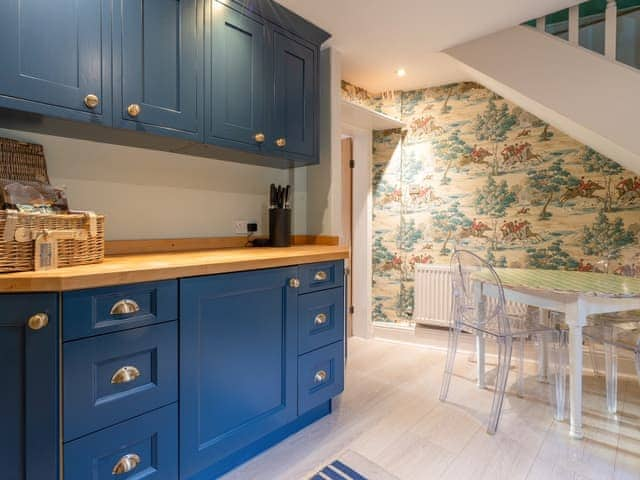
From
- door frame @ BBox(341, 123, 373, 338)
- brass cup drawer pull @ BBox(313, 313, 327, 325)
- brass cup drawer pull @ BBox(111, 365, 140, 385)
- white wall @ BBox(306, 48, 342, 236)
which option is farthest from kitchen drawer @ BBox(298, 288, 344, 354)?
door frame @ BBox(341, 123, 373, 338)

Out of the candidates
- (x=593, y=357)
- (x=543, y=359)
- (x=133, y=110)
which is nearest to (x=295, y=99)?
(x=133, y=110)

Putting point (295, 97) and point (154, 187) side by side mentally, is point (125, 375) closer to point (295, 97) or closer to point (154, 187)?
point (154, 187)

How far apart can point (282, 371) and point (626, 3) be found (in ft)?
9.92

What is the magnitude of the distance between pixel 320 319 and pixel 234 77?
53.0 inches

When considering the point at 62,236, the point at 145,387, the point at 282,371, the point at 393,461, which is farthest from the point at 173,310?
the point at 393,461

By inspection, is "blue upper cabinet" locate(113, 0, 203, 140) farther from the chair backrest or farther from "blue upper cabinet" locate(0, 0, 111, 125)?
the chair backrest

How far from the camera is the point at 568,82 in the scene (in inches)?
91.7

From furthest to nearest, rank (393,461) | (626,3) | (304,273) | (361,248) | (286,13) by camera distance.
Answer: (361,248)
(626,3)
(286,13)
(304,273)
(393,461)

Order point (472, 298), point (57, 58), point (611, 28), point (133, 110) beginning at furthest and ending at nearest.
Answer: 1. point (472, 298)
2. point (611, 28)
3. point (133, 110)
4. point (57, 58)

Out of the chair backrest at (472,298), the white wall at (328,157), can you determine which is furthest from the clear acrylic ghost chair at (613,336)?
the white wall at (328,157)

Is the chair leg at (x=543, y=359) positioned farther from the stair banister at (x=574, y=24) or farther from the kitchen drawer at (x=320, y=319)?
the stair banister at (x=574, y=24)

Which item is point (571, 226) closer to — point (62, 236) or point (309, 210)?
point (309, 210)

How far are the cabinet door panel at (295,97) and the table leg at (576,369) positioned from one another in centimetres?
175

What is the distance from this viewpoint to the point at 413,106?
365cm
